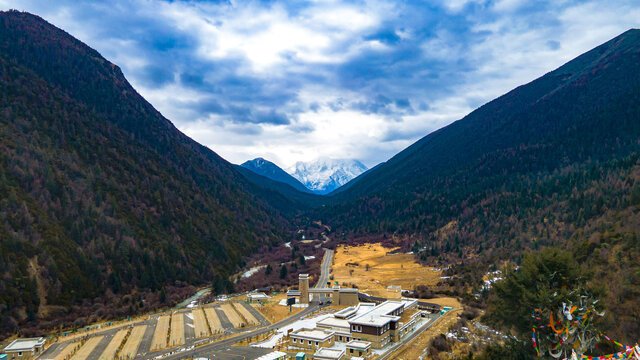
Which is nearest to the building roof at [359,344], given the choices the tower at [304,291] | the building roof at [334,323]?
the building roof at [334,323]

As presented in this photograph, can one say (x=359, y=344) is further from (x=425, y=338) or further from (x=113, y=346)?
(x=113, y=346)

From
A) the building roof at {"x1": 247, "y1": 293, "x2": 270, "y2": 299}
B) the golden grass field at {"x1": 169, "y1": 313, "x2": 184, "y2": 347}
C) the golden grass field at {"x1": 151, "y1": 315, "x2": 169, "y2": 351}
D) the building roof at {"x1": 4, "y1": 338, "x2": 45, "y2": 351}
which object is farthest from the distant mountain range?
the golden grass field at {"x1": 169, "y1": 313, "x2": 184, "y2": 347}

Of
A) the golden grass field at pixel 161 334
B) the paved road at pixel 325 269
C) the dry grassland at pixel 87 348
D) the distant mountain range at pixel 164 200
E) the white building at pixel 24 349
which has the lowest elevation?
the paved road at pixel 325 269

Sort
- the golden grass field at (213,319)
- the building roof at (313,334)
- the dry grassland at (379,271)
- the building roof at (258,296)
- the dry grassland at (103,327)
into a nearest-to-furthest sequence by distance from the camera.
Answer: the building roof at (313,334) → the dry grassland at (103,327) → the golden grass field at (213,319) → the building roof at (258,296) → the dry grassland at (379,271)

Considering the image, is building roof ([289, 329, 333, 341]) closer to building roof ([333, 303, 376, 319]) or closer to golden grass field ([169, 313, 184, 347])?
building roof ([333, 303, 376, 319])

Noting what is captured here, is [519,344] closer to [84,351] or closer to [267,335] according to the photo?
[267,335]

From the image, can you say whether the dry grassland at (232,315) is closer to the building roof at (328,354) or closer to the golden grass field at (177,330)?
the golden grass field at (177,330)
